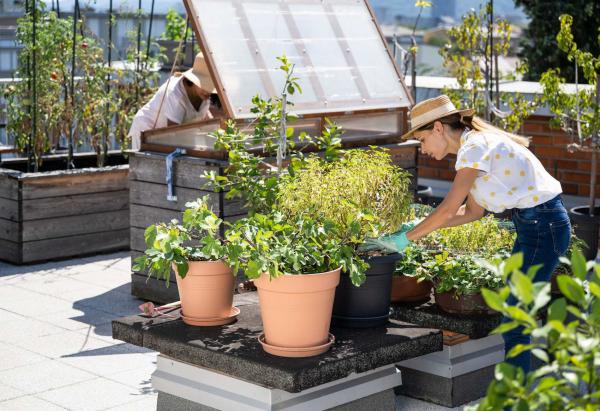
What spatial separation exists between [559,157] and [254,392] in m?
5.21

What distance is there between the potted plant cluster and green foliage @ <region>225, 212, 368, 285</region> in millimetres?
655

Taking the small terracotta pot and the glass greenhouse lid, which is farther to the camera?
the glass greenhouse lid

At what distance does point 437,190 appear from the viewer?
29.1 ft

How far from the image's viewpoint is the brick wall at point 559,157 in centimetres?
813

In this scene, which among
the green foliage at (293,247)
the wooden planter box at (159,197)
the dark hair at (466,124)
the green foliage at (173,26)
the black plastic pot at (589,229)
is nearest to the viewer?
the green foliage at (293,247)

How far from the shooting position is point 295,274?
3574mm

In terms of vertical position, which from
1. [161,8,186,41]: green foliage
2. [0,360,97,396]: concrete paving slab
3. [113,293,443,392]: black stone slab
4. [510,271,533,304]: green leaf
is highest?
[161,8,186,41]: green foliage

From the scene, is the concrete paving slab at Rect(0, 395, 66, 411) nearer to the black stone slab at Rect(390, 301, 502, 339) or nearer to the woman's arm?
the black stone slab at Rect(390, 301, 502, 339)

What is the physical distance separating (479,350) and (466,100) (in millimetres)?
4128

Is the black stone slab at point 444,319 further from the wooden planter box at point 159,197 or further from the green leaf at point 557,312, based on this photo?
the green leaf at point 557,312

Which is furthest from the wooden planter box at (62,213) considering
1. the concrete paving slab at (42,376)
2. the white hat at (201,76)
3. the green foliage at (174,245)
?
the green foliage at (174,245)

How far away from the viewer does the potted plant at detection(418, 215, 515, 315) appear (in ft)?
14.0

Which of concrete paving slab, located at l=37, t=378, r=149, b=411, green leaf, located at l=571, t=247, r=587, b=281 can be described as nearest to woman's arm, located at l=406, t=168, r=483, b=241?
concrete paving slab, located at l=37, t=378, r=149, b=411

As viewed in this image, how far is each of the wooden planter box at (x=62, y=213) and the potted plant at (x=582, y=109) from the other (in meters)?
3.25
